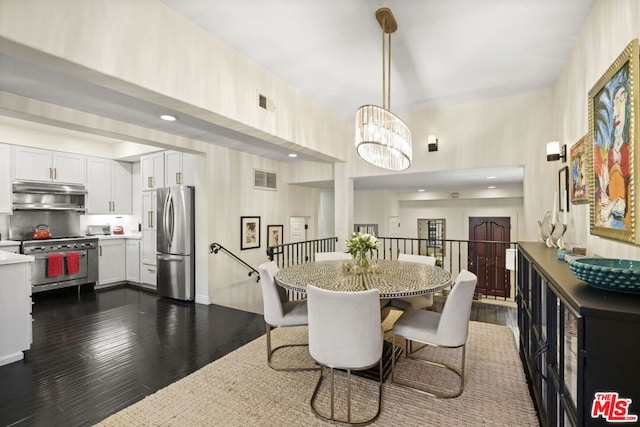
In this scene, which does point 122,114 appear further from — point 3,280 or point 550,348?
point 550,348

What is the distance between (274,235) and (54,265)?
3.62 meters

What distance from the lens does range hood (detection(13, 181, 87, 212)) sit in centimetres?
480

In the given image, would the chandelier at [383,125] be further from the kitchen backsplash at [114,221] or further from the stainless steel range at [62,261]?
the kitchen backsplash at [114,221]

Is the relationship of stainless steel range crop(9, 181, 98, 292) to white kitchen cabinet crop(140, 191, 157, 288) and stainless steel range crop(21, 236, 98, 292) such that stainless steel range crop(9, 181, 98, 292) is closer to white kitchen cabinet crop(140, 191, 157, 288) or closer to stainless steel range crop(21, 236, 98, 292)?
stainless steel range crop(21, 236, 98, 292)

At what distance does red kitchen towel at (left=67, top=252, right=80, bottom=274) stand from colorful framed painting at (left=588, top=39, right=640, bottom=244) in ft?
22.2

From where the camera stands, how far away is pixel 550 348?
1435 mm

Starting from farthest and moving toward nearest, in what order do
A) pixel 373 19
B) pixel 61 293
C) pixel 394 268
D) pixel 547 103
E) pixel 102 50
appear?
pixel 61 293 < pixel 547 103 < pixel 394 268 < pixel 373 19 < pixel 102 50

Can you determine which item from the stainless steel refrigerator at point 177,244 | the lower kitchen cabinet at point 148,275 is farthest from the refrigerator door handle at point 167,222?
the lower kitchen cabinet at point 148,275

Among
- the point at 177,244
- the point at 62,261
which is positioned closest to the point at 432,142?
the point at 177,244

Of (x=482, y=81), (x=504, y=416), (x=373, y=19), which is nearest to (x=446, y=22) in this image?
(x=373, y=19)

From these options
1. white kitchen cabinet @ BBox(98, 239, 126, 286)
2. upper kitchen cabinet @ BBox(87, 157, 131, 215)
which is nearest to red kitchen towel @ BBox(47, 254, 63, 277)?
white kitchen cabinet @ BBox(98, 239, 126, 286)

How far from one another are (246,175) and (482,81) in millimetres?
3847

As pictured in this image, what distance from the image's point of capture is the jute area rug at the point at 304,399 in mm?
1947

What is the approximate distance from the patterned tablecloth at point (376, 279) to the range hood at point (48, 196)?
484 cm
